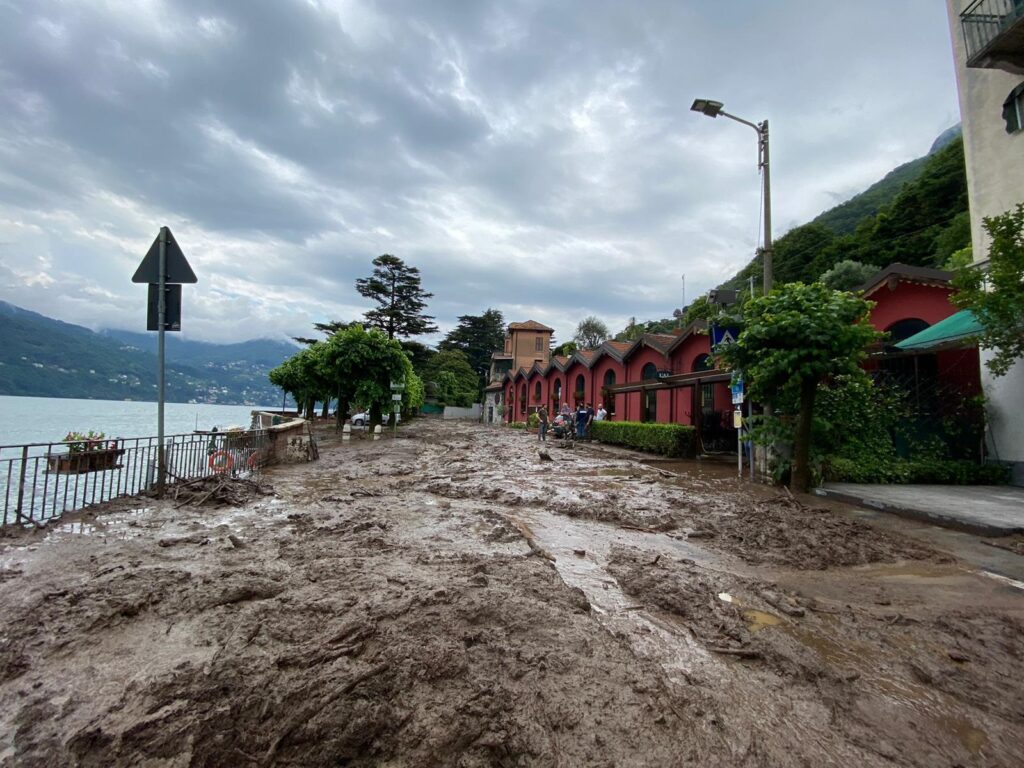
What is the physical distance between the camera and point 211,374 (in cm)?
19438

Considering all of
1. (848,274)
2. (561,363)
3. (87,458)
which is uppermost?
(848,274)

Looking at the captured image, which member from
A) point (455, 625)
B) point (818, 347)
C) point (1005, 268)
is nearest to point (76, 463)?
point (455, 625)

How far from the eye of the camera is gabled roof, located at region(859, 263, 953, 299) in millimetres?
13523

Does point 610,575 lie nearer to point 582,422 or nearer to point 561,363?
point 582,422

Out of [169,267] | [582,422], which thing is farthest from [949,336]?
[582,422]

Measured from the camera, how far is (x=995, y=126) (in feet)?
38.1

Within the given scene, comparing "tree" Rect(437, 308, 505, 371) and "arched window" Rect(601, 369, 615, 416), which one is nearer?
"arched window" Rect(601, 369, 615, 416)

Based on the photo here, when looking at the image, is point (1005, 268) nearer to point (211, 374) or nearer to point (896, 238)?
point (896, 238)

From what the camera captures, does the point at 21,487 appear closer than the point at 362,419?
Yes

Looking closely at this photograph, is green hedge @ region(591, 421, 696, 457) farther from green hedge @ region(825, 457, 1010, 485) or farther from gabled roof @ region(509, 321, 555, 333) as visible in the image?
gabled roof @ region(509, 321, 555, 333)

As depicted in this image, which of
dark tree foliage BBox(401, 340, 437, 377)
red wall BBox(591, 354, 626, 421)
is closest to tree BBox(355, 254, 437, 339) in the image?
dark tree foliage BBox(401, 340, 437, 377)

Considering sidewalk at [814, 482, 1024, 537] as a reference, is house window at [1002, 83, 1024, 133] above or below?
above

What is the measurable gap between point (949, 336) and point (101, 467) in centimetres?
1545

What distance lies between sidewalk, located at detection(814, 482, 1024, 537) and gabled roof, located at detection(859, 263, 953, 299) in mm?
6411
